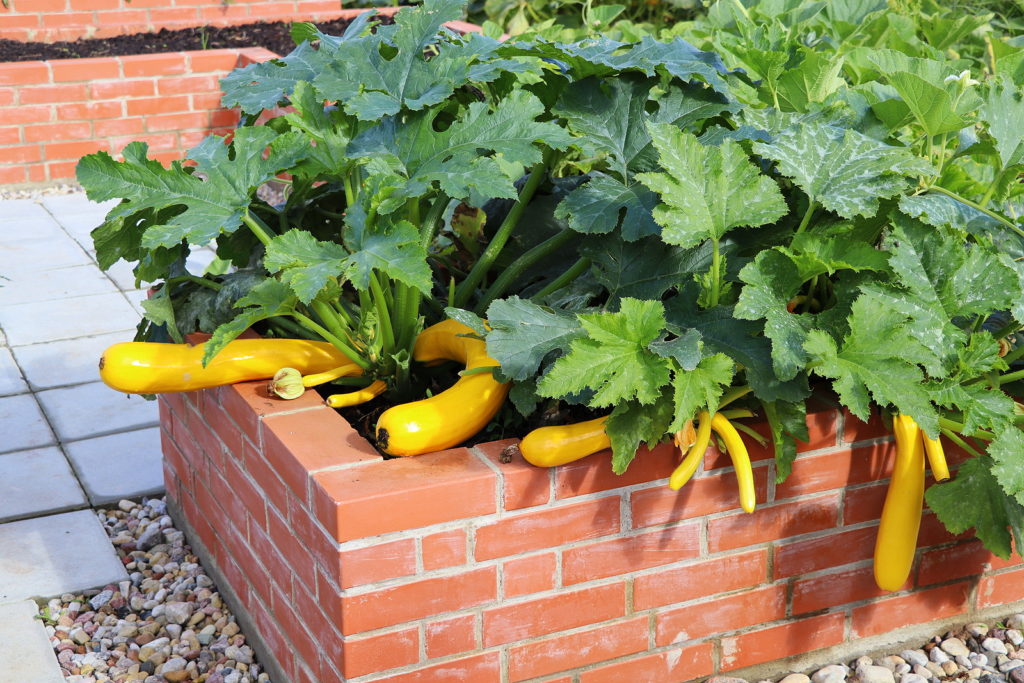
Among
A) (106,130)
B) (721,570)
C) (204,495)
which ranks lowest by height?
(106,130)

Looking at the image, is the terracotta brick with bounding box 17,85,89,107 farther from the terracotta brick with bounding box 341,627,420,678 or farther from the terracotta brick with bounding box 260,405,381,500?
the terracotta brick with bounding box 341,627,420,678

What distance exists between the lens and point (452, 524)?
1853mm

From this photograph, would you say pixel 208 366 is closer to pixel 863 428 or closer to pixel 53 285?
pixel 863 428

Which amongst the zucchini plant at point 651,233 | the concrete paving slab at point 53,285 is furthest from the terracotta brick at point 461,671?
the concrete paving slab at point 53,285

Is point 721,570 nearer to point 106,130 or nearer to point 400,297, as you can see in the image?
point 400,297

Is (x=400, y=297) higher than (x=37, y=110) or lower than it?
higher

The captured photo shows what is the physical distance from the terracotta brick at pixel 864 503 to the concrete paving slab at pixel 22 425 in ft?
7.47

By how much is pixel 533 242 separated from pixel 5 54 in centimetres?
554

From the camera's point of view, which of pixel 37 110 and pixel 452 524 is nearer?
pixel 452 524

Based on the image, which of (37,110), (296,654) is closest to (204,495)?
(296,654)

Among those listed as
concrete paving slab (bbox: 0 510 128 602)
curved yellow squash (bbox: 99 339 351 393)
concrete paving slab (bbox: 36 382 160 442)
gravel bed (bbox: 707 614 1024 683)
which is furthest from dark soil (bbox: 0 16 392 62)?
gravel bed (bbox: 707 614 1024 683)

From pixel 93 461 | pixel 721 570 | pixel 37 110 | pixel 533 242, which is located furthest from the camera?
pixel 37 110

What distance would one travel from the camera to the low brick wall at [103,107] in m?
6.14

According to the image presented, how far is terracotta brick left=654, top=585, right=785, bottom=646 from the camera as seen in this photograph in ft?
6.95
